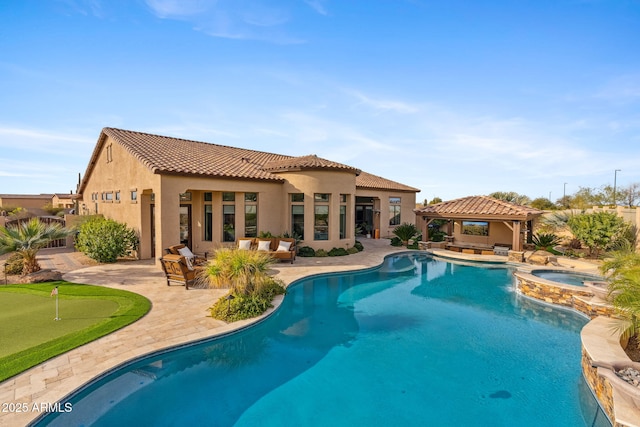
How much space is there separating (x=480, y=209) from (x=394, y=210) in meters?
8.89

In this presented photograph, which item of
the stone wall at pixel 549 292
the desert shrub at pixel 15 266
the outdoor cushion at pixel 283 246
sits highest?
the outdoor cushion at pixel 283 246

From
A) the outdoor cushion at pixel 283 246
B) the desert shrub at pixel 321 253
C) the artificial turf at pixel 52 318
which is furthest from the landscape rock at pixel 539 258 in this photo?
the artificial turf at pixel 52 318

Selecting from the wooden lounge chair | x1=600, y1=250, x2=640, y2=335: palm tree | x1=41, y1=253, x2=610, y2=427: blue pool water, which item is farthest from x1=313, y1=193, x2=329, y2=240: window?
x1=600, y1=250, x2=640, y2=335: palm tree

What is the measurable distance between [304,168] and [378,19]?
7990 millimetres

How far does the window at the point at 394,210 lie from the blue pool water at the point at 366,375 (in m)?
17.6

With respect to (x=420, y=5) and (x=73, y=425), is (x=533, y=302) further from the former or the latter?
(x=73, y=425)

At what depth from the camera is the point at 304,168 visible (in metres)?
17.6

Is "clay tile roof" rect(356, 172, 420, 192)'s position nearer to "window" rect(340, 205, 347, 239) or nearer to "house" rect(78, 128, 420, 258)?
"window" rect(340, 205, 347, 239)

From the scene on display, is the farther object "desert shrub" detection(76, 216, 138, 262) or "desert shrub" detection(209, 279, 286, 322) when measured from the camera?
"desert shrub" detection(76, 216, 138, 262)

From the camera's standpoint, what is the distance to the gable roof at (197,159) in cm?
1509

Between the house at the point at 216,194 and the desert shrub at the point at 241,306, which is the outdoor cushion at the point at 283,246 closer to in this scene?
the house at the point at 216,194

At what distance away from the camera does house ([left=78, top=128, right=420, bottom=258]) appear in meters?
15.3

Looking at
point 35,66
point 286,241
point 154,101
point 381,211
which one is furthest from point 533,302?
point 35,66

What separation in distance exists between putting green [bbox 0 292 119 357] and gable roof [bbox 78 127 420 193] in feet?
20.9
